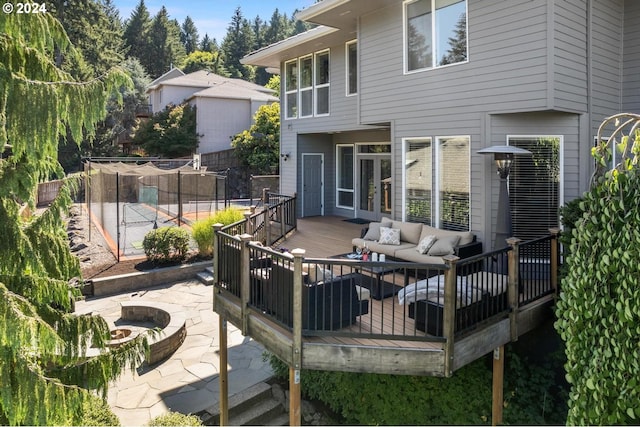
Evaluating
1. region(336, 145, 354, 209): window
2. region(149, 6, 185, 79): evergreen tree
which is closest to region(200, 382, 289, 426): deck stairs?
region(336, 145, 354, 209): window

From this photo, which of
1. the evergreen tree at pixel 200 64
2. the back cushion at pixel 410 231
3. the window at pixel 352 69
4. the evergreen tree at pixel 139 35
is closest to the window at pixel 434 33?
the back cushion at pixel 410 231

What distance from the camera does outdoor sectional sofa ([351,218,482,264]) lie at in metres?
7.95

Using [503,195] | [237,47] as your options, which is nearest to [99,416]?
[503,195]

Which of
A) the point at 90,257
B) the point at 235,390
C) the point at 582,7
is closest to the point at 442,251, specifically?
the point at 235,390

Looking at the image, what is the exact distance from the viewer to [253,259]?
20.7 ft

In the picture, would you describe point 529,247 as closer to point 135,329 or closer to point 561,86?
point 561,86

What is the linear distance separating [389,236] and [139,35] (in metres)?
52.0

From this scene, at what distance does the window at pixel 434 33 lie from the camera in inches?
330

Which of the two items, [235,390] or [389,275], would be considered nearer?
[235,390]

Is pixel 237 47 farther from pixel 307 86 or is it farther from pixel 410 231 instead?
pixel 410 231

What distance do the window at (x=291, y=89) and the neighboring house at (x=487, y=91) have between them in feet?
13.3

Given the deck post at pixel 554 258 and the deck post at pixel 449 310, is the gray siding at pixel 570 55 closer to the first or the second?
the deck post at pixel 554 258

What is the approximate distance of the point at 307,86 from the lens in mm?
14523

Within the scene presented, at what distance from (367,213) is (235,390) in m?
8.07
